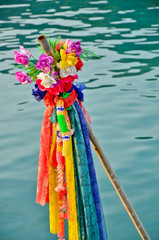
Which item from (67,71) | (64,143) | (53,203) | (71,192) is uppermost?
(67,71)

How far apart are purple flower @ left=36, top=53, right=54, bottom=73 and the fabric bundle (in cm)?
19

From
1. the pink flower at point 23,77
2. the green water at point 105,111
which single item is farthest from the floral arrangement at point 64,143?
the green water at point 105,111

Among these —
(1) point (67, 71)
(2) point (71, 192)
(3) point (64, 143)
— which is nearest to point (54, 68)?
(1) point (67, 71)

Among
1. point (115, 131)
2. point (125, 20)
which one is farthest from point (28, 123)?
point (125, 20)

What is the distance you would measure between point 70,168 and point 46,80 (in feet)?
1.66

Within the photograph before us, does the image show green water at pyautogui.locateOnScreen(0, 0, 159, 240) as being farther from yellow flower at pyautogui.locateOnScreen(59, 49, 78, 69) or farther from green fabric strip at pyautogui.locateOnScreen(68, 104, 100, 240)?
yellow flower at pyautogui.locateOnScreen(59, 49, 78, 69)

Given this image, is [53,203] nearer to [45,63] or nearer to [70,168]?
[70,168]

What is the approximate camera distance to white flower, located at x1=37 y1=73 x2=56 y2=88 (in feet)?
7.86

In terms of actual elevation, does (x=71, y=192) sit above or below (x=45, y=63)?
below

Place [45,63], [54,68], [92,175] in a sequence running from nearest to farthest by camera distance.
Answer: [45,63]
[54,68]
[92,175]

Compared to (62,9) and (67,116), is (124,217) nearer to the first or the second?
(67,116)

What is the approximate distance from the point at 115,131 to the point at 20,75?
2862 mm

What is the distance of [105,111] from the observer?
577 centimetres

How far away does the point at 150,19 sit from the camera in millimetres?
9961
